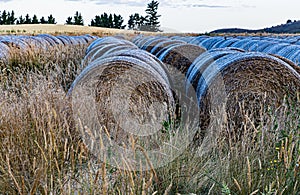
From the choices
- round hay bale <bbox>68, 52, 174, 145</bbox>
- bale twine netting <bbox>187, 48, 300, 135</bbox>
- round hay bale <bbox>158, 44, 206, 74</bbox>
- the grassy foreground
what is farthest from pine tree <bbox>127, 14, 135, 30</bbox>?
the grassy foreground

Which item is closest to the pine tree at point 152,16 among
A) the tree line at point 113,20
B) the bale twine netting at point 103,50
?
the tree line at point 113,20

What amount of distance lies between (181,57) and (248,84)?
4.06 m

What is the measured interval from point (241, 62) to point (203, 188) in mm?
2679

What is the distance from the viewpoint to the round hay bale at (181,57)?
9.03 meters

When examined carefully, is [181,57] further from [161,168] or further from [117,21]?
[117,21]

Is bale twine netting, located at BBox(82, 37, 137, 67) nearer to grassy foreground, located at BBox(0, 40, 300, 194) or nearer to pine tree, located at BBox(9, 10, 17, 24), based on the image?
grassy foreground, located at BBox(0, 40, 300, 194)

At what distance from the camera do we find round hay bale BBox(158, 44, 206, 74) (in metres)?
9.03

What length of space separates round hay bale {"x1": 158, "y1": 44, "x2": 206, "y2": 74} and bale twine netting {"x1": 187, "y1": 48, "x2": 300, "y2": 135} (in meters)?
3.29

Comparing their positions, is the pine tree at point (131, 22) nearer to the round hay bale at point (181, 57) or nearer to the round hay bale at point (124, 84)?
the round hay bale at point (181, 57)

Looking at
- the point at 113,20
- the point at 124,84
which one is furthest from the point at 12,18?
the point at 124,84

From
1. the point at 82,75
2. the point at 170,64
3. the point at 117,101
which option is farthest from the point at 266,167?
the point at 170,64

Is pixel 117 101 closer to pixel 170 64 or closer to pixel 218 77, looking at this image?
pixel 218 77

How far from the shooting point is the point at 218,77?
17.9ft

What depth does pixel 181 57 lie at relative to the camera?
9258 mm
